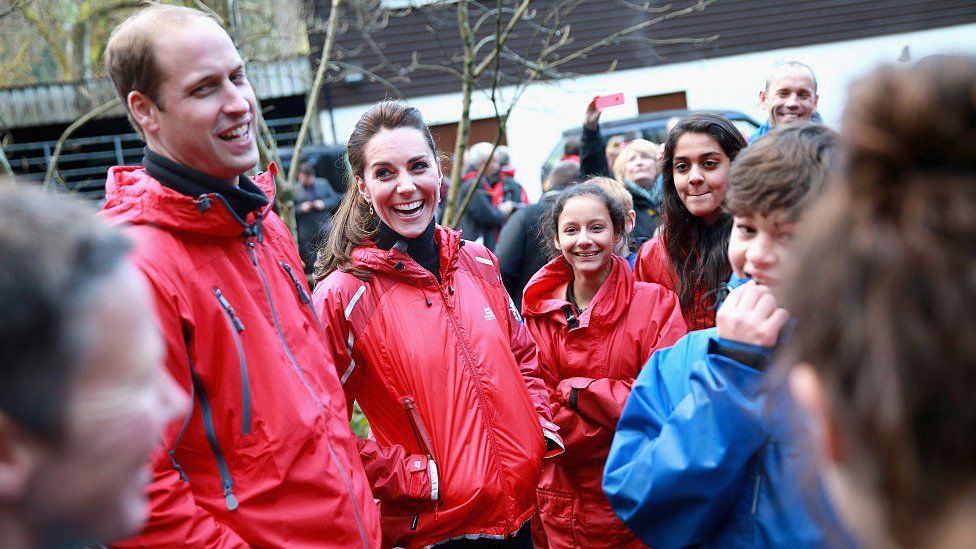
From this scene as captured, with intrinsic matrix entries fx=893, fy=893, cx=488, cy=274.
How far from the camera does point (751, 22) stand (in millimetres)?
19031

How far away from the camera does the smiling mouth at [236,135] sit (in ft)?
8.81

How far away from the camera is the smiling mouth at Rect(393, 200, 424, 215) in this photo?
358cm

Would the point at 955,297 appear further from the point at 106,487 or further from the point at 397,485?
the point at 397,485

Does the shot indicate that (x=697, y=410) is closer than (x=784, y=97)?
Yes

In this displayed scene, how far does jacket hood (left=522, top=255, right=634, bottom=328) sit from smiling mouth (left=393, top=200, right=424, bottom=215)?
83cm

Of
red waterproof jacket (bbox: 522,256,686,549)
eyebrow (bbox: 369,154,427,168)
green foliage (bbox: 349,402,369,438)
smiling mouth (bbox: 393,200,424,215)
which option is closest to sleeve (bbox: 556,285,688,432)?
red waterproof jacket (bbox: 522,256,686,549)

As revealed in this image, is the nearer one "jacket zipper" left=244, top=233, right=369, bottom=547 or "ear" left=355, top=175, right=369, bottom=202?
"jacket zipper" left=244, top=233, right=369, bottom=547

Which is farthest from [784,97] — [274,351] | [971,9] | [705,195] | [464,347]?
[971,9]

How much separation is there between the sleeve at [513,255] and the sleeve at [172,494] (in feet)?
11.7

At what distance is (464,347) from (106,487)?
2.19m

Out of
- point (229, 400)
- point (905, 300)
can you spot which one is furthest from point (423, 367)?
point (905, 300)

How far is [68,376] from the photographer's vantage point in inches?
45.3

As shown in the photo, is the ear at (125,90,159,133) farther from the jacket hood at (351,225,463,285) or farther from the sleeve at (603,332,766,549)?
the sleeve at (603,332,766,549)

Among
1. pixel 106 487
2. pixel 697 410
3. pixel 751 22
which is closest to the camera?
pixel 106 487
